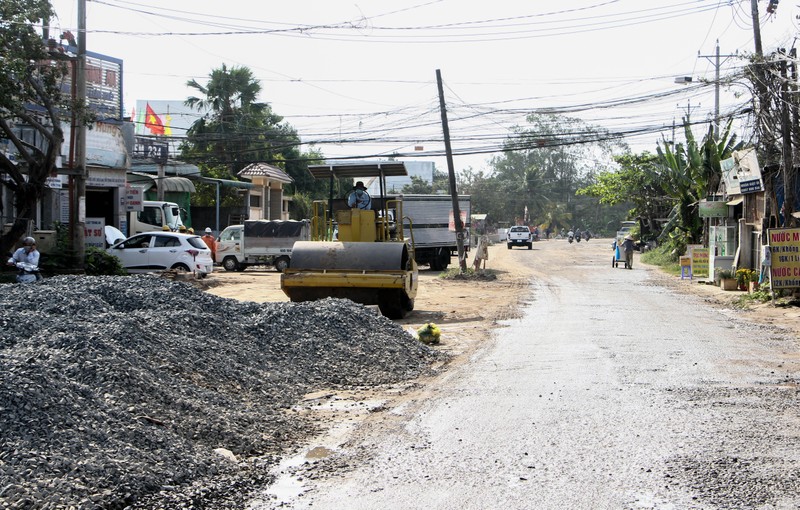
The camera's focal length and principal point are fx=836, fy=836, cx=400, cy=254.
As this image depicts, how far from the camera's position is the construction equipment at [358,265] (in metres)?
15.5

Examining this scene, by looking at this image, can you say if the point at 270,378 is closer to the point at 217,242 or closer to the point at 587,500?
the point at 587,500

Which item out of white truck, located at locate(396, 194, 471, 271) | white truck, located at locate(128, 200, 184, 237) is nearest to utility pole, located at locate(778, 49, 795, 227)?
white truck, located at locate(396, 194, 471, 271)

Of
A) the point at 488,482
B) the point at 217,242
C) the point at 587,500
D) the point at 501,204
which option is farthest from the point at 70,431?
the point at 501,204

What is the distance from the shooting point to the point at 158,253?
25.3 m

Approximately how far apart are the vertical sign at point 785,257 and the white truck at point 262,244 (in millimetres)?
17012

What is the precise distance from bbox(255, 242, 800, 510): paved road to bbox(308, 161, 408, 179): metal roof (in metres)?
5.26

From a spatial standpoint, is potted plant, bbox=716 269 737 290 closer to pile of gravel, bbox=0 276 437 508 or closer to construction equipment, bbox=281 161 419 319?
construction equipment, bbox=281 161 419 319

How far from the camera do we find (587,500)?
17.4 feet

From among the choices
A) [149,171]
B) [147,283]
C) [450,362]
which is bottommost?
[450,362]

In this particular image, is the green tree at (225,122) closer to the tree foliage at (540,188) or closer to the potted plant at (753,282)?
the potted plant at (753,282)

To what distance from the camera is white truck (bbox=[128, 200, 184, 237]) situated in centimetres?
3275

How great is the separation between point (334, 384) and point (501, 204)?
9025cm

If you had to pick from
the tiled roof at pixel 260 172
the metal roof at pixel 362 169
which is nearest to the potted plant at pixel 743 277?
the metal roof at pixel 362 169

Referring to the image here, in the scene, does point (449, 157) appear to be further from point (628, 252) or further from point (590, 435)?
point (590, 435)
